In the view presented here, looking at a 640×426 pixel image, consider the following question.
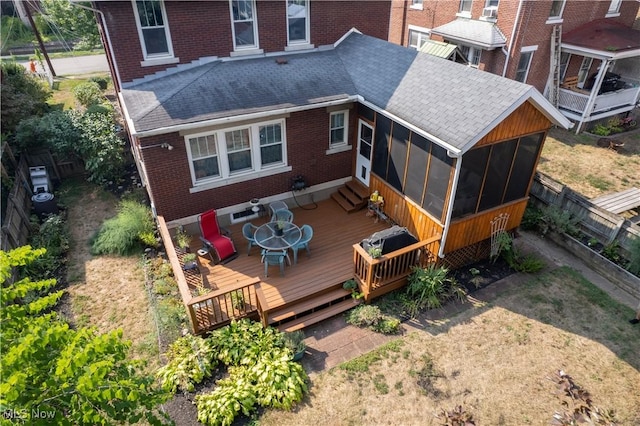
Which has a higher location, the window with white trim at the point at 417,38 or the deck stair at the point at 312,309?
the window with white trim at the point at 417,38

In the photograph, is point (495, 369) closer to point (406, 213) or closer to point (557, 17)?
point (406, 213)

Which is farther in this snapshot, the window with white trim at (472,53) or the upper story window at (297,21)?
the window with white trim at (472,53)

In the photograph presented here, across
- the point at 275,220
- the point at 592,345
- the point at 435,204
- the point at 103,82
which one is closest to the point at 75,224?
the point at 275,220

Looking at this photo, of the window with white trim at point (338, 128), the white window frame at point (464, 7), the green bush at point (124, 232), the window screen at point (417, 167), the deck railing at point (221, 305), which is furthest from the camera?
the white window frame at point (464, 7)

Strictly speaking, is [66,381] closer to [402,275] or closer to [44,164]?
[402,275]

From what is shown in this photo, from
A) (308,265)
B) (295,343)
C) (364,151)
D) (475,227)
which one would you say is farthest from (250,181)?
(475,227)

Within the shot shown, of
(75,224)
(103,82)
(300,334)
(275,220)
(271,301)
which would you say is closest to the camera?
(300,334)

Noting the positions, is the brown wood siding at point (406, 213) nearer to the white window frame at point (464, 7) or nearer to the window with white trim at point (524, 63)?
the window with white trim at point (524, 63)

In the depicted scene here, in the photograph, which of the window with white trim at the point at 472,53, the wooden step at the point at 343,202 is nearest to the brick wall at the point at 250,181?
the wooden step at the point at 343,202
